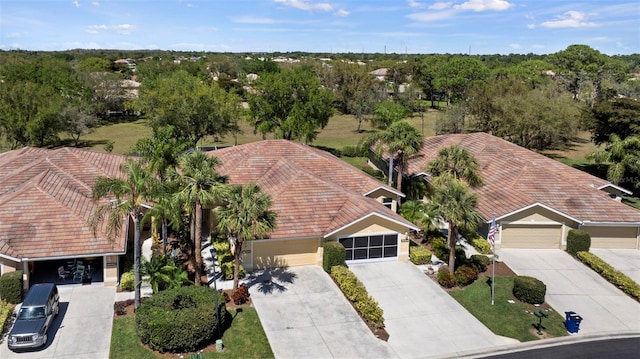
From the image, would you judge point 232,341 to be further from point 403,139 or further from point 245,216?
point 403,139

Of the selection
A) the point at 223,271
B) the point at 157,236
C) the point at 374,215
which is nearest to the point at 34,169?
the point at 157,236

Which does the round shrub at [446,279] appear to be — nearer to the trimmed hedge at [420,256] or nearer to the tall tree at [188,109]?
the trimmed hedge at [420,256]

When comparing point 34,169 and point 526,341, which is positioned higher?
point 34,169

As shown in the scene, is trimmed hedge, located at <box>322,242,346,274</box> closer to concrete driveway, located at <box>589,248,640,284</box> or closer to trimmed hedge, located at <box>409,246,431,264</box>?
trimmed hedge, located at <box>409,246,431,264</box>

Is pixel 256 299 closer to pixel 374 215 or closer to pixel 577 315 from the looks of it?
pixel 374 215

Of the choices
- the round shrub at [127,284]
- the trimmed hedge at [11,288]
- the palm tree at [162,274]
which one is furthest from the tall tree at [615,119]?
the trimmed hedge at [11,288]

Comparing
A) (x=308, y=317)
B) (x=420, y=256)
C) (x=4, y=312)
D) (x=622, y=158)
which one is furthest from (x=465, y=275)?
(x=622, y=158)

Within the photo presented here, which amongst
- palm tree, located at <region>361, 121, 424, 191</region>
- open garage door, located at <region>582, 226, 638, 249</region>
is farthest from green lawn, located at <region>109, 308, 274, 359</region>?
open garage door, located at <region>582, 226, 638, 249</region>
